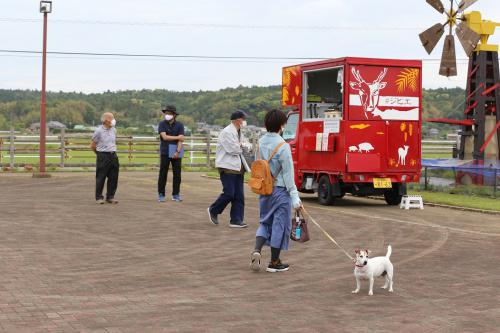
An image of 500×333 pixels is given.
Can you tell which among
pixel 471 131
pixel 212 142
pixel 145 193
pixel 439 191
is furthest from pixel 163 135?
pixel 212 142

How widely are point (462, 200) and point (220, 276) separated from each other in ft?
39.6

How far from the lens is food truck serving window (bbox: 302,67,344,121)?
19609 mm

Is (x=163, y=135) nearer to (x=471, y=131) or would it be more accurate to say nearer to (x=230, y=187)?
(x=230, y=187)

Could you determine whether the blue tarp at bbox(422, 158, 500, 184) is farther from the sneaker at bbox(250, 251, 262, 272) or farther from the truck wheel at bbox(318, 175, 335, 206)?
the sneaker at bbox(250, 251, 262, 272)

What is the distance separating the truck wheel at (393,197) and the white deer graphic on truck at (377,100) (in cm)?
184

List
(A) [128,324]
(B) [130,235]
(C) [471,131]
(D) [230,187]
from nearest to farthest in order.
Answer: (A) [128,324] < (B) [130,235] < (D) [230,187] < (C) [471,131]

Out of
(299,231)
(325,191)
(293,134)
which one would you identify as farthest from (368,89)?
(299,231)

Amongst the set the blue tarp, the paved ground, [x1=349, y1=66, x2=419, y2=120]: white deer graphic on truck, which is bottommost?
the paved ground

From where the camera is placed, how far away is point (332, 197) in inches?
737

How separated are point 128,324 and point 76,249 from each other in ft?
14.7

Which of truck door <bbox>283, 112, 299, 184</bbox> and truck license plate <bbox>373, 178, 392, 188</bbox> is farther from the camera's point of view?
truck door <bbox>283, 112, 299, 184</bbox>

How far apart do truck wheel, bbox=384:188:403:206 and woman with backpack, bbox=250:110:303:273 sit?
10.2 metres

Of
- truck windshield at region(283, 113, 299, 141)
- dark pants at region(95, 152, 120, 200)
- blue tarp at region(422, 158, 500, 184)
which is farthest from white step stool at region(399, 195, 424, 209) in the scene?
dark pants at region(95, 152, 120, 200)

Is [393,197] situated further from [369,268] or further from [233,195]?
[369,268]
